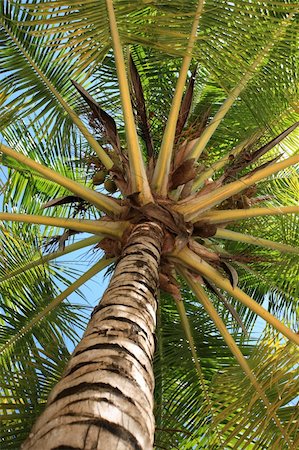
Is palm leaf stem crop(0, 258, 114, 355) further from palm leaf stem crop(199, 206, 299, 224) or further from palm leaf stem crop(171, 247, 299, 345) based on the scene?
palm leaf stem crop(199, 206, 299, 224)

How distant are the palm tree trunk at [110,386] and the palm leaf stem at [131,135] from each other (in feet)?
3.82

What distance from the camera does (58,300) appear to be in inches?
164

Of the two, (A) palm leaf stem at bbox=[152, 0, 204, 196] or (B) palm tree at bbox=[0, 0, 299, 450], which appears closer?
(B) palm tree at bbox=[0, 0, 299, 450]

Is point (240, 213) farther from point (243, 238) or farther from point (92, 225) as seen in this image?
point (92, 225)

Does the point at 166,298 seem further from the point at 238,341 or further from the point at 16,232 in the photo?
the point at 16,232

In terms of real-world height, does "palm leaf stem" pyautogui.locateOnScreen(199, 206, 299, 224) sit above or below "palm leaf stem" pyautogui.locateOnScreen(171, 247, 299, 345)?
above

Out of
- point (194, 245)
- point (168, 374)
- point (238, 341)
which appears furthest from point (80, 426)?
point (238, 341)

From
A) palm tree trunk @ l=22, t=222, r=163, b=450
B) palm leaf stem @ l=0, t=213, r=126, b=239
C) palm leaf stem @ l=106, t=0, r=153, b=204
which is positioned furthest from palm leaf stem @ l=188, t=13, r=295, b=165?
palm tree trunk @ l=22, t=222, r=163, b=450

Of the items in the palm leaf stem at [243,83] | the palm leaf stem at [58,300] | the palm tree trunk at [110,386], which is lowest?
the palm tree trunk at [110,386]

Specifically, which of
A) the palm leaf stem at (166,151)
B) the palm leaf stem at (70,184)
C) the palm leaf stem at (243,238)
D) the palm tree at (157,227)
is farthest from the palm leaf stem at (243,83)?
the palm leaf stem at (70,184)

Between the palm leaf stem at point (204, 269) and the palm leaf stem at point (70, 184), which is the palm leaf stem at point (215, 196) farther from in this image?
the palm leaf stem at point (70, 184)

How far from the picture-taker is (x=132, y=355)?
6.08ft

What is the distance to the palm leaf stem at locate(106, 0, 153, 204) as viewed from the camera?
3.61 metres

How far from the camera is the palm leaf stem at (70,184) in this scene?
352 centimetres
